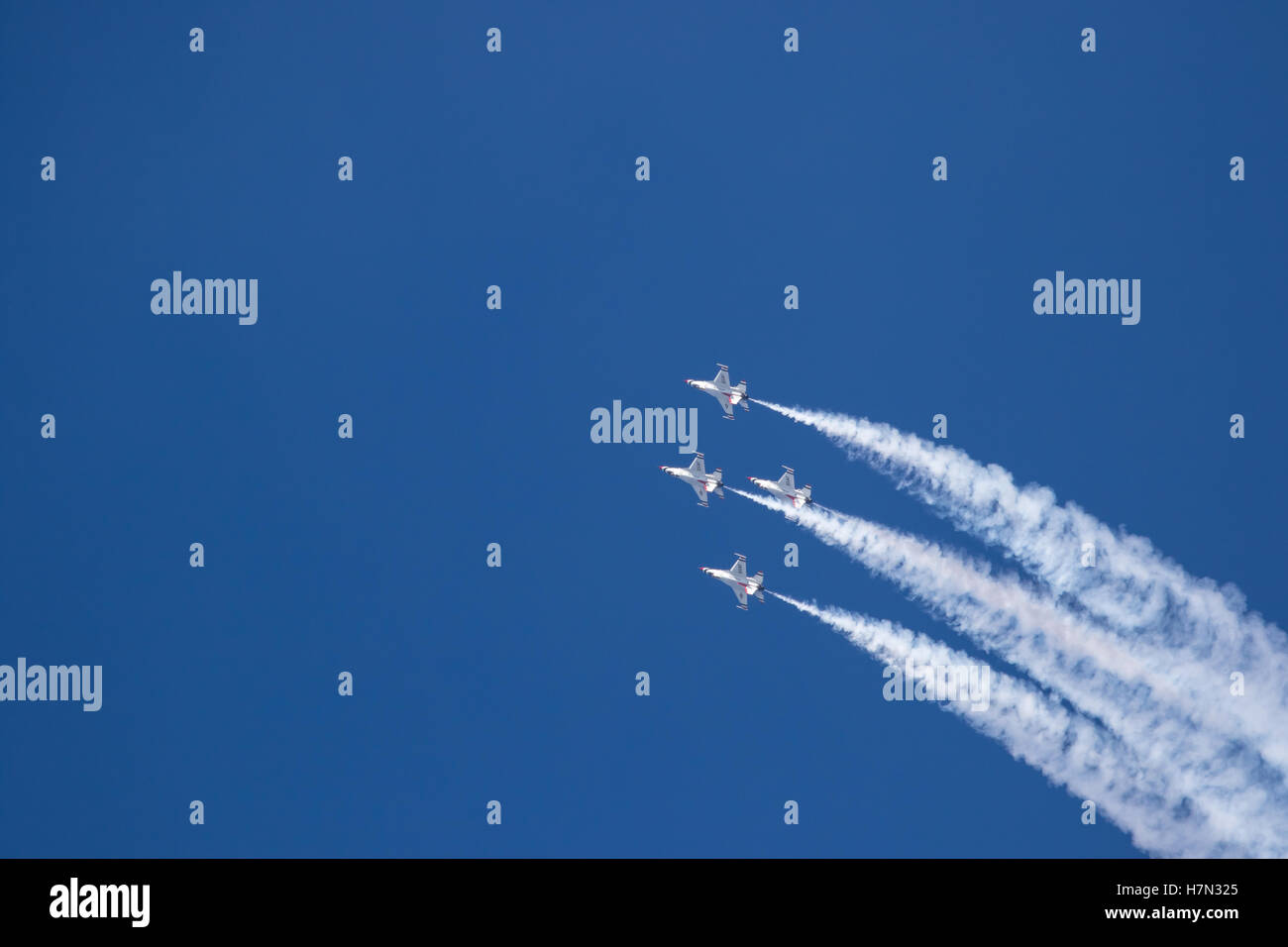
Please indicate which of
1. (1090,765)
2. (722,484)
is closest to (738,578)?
(722,484)

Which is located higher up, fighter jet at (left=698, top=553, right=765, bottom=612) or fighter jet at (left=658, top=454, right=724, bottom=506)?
fighter jet at (left=658, top=454, right=724, bottom=506)

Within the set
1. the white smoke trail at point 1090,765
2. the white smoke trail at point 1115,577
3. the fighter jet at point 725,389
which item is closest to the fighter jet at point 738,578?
the white smoke trail at point 1090,765

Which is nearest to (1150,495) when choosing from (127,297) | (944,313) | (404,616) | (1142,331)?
(1142,331)

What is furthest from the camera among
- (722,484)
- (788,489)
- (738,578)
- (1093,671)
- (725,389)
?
(722,484)

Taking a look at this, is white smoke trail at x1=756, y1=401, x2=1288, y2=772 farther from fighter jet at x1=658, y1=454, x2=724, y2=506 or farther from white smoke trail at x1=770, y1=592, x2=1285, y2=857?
fighter jet at x1=658, y1=454, x2=724, y2=506

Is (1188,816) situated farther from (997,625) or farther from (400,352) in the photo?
(400,352)

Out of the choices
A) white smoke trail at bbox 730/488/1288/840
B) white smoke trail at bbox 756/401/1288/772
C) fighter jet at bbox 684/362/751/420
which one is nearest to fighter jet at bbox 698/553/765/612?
white smoke trail at bbox 730/488/1288/840

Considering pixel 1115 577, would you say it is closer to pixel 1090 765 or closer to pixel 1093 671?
pixel 1093 671
